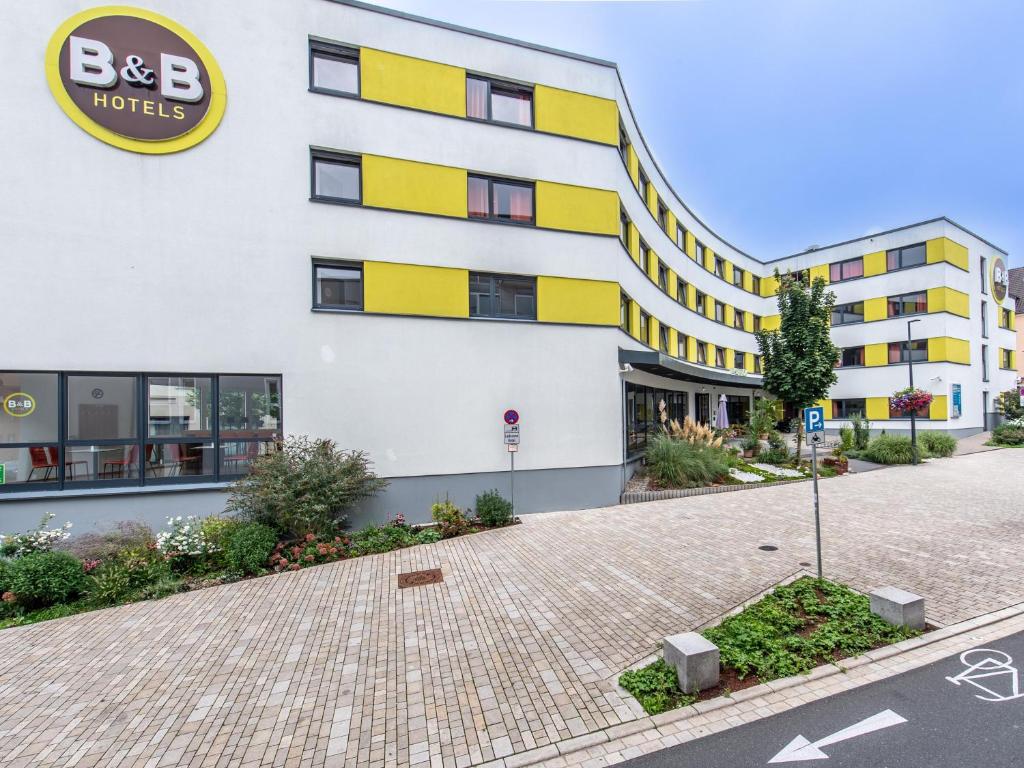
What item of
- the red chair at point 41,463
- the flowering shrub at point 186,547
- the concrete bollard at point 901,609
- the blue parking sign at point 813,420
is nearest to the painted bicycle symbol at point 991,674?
the concrete bollard at point 901,609

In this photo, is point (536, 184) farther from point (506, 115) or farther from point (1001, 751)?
point (1001, 751)

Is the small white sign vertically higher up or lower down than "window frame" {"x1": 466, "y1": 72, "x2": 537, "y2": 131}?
lower down

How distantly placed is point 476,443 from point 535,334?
9.92 feet

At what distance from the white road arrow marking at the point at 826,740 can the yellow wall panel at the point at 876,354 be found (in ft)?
102

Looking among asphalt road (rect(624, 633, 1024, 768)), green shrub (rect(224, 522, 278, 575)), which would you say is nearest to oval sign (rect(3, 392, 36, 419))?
green shrub (rect(224, 522, 278, 575))

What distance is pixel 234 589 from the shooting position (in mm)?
6969

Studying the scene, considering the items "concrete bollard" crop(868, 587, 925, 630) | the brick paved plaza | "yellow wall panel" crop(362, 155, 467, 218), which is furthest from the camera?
"yellow wall panel" crop(362, 155, 467, 218)

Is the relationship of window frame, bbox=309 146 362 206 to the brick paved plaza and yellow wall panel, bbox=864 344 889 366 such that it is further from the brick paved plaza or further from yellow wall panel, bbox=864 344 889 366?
yellow wall panel, bbox=864 344 889 366

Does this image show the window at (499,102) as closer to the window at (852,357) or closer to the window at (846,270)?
the window at (852,357)

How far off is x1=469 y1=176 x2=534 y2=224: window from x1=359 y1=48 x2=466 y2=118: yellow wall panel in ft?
5.40

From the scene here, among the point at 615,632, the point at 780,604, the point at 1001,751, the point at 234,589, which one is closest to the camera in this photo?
the point at 1001,751

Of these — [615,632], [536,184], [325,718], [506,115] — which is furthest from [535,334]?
[325,718]

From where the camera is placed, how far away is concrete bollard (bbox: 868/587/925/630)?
5.06 m

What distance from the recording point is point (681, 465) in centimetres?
1321
